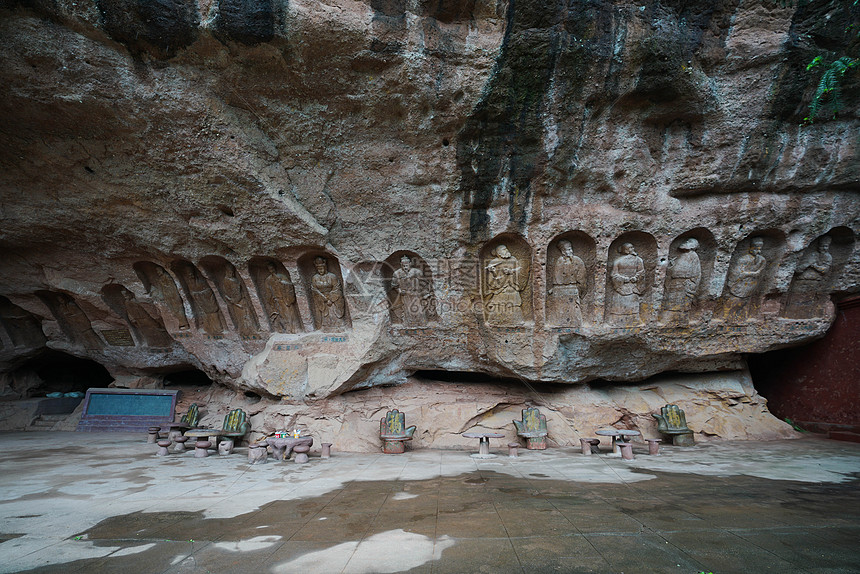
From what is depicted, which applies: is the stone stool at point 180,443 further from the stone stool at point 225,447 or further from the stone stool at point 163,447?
the stone stool at point 225,447

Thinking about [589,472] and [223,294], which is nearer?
[589,472]

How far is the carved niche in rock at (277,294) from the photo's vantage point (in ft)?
26.9

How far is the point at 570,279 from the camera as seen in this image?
7.61 m

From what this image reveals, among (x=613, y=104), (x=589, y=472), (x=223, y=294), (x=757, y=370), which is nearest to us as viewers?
(x=589, y=472)

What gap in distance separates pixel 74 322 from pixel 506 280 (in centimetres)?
1023

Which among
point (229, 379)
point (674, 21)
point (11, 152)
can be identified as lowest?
point (229, 379)

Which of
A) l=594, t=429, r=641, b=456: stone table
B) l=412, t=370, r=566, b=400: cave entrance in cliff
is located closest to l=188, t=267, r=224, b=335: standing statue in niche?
l=412, t=370, r=566, b=400: cave entrance in cliff

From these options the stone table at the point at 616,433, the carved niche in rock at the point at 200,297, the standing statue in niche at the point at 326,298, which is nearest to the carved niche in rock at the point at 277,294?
the standing statue in niche at the point at 326,298

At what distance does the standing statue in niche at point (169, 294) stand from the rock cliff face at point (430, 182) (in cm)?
8

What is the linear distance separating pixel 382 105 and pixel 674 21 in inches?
177

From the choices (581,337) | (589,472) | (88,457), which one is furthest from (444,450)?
(88,457)

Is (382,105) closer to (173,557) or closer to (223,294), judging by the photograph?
(223,294)

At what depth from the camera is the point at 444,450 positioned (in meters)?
7.69

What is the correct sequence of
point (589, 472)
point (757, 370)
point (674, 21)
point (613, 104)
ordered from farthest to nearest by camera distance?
point (757, 370) → point (613, 104) → point (674, 21) → point (589, 472)
